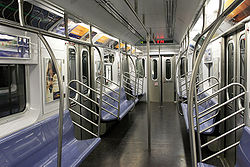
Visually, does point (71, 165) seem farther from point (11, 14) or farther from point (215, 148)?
point (215, 148)

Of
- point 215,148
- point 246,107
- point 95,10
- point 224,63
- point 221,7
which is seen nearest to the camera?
point 221,7

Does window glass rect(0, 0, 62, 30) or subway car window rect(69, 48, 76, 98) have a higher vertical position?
window glass rect(0, 0, 62, 30)

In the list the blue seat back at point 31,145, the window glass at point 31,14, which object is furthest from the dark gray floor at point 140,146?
the window glass at point 31,14

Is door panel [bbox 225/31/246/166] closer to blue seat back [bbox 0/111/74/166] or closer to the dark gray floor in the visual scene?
the dark gray floor

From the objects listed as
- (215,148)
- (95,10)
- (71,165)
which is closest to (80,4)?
(95,10)

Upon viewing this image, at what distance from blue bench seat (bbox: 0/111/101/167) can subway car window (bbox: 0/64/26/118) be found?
0.36 m

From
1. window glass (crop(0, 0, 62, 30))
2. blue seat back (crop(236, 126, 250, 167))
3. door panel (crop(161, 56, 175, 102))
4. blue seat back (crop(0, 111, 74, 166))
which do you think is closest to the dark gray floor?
blue seat back (crop(0, 111, 74, 166))

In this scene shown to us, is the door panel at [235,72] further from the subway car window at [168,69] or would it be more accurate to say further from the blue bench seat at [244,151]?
the subway car window at [168,69]

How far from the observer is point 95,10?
4.57 m

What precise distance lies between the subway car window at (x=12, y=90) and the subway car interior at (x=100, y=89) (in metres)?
0.01

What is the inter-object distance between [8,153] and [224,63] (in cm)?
358

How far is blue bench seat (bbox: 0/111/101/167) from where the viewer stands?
2188mm

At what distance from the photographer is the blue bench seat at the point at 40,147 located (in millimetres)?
2188

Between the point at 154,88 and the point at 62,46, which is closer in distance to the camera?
the point at 62,46
